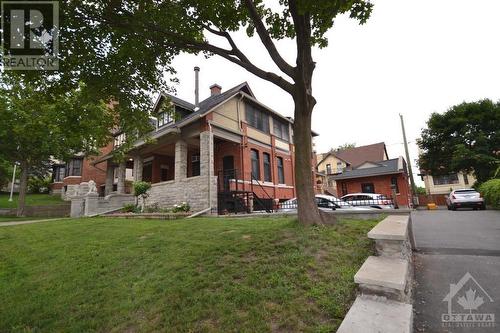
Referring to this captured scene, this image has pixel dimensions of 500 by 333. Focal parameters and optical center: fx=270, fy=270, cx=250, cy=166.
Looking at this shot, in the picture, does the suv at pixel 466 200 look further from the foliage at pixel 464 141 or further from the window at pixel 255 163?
the window at pixel 255 163

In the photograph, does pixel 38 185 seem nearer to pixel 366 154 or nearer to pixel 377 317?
pixel 377 317

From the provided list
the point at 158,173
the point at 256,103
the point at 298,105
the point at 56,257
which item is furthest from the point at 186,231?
the point at 158,173

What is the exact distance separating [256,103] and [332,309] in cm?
1822

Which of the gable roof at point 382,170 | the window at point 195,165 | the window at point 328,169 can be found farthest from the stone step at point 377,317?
the window at point 328,169

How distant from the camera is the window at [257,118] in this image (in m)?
19.6

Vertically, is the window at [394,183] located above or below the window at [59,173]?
below

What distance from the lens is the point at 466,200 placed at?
17.6 m

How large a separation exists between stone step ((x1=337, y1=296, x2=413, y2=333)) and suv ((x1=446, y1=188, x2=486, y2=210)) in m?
19.4

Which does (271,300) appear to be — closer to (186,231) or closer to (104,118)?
(186,231)

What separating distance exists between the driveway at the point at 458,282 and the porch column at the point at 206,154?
10078 millimetres

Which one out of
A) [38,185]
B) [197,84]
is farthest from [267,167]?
[38,185]

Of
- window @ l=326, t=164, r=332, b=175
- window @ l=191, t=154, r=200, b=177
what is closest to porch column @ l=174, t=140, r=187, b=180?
window @ l=191, t=154, r=200, b=177

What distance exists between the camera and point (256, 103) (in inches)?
788

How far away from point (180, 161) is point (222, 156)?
3.53 metres
